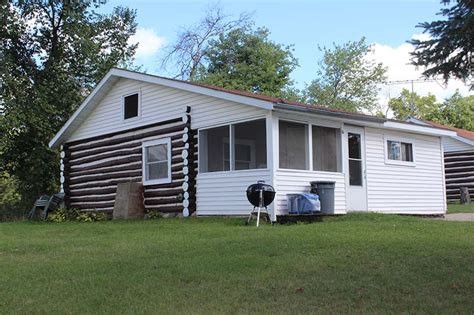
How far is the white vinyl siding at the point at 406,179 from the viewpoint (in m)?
15.3

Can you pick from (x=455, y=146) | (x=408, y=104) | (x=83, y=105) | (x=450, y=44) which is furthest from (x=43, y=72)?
(x=408, y=104)

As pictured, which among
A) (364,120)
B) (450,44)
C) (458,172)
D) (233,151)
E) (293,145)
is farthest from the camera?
(458,172)

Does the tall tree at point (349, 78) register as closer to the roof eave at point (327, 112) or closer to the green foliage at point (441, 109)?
the green foliage at point (441, 109)

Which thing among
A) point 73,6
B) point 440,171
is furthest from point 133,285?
point 73,6

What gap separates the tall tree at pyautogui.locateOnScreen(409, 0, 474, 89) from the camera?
5368mm

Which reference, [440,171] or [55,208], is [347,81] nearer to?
[440,171]

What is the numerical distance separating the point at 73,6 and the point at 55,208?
10046 millimetres

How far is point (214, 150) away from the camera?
14.7 metres

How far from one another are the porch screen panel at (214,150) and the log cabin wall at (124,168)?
27cm

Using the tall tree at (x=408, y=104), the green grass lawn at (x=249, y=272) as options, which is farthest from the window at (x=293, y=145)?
the tall tree at (x=408, y=104)

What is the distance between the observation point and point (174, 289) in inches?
227

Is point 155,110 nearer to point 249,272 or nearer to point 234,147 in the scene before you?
point 234,147

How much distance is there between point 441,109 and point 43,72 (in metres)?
36.1

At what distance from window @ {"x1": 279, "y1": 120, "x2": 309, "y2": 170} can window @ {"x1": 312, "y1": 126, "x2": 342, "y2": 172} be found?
1.08ft
